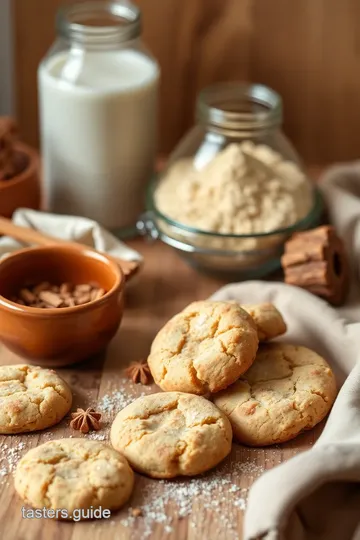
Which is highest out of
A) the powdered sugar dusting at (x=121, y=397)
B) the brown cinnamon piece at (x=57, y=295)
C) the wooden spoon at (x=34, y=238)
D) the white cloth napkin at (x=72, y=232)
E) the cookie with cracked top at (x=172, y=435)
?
the cookie with cracked top at (x=172, y=435)

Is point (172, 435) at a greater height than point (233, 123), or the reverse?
point (233, 123)

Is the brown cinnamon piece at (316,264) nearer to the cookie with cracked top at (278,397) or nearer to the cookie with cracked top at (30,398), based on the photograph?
the cookie with cracked top at (278,397)

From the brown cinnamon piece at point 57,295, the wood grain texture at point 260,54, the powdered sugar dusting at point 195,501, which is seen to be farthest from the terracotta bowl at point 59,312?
the wood grain texture at point 260,54

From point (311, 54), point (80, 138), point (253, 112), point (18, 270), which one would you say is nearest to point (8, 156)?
point (80, 138)

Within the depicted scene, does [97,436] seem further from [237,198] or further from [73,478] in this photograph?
[237,198]

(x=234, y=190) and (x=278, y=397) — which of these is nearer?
(x=278, y=397)

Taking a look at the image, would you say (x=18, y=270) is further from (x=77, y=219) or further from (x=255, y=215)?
(x=255, y=215)

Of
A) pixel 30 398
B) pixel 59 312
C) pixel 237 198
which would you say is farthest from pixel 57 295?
pixel 237 198
